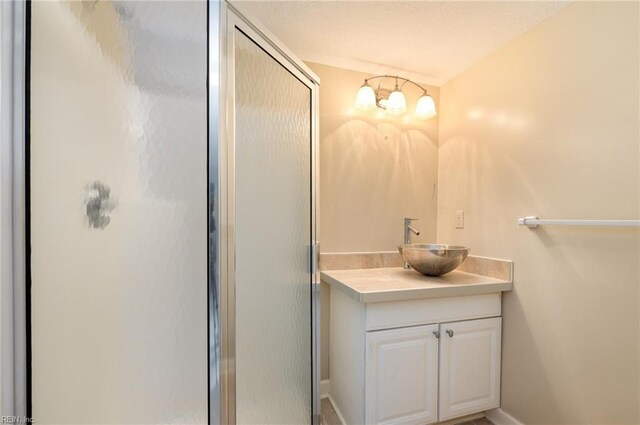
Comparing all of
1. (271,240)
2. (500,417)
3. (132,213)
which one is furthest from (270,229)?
(500,417)

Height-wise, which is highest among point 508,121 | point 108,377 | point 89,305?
point 508,121

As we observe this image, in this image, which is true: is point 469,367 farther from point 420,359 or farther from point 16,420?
point 16,420

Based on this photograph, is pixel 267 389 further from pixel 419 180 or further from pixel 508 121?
pixel 508 121

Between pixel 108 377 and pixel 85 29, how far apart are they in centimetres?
95

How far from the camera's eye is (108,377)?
78cm

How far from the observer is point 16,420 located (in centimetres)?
70

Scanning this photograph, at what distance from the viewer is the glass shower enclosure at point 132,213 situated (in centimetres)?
71

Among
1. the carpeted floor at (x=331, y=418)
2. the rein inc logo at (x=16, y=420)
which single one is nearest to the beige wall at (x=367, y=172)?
the carpeted floor at (x=331, y=418)

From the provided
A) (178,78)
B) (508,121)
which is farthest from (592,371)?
(178,78)

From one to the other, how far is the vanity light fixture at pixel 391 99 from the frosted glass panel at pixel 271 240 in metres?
0.55

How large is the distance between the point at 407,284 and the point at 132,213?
117 cm

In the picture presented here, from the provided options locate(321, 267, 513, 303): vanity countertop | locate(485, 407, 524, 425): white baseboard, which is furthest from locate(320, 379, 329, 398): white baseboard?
locate(485, 407, 524, 425): white baseboard

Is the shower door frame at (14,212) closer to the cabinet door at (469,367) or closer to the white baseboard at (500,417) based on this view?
the cabinet door at (469,367)

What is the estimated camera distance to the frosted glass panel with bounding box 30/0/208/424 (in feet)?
2.36
